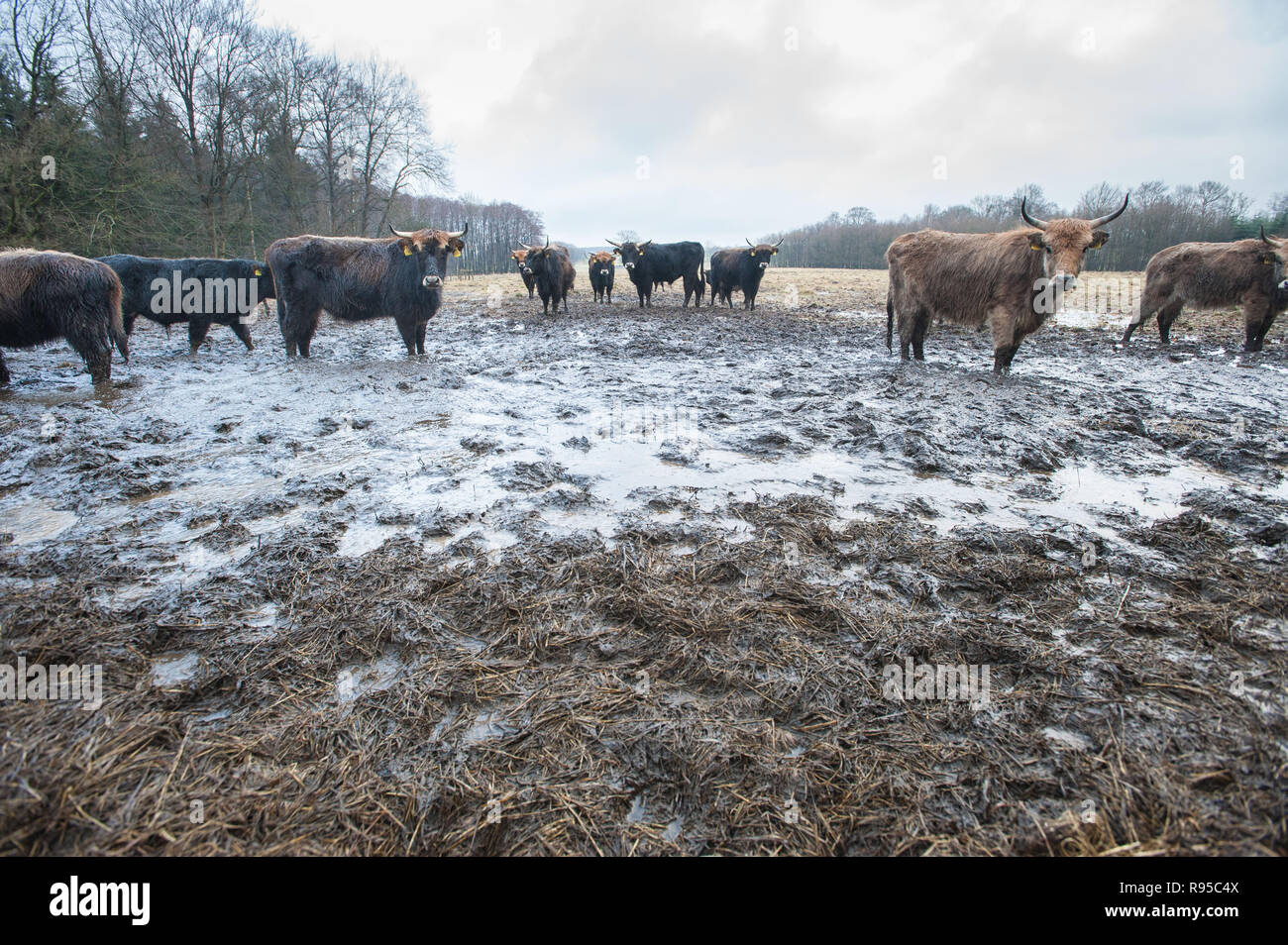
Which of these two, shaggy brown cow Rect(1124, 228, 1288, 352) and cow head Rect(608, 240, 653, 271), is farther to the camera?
cow head Rect(608, 240, 653, 271)

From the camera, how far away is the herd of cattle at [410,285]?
21.6 feet

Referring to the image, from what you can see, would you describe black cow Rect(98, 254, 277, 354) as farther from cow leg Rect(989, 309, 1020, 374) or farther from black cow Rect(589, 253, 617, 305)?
cow leg Rect(989, 309, 1020, 374)

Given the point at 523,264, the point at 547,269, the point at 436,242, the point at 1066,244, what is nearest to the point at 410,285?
the point at 436,242

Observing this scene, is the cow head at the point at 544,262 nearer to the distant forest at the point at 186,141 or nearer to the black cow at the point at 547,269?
the black cow at the point at 547,269

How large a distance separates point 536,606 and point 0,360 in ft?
29.7

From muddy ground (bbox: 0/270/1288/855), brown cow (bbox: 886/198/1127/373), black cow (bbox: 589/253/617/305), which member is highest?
black cow (bbox: 589/253/617/305)

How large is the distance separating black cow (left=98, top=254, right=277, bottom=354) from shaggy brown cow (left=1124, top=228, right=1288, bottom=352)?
17699mm

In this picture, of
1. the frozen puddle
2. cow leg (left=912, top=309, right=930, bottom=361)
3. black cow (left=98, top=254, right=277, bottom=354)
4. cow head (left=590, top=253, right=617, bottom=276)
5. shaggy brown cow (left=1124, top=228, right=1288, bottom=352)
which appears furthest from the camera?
cow head (left=590, top=253, right=617, bottom=276)

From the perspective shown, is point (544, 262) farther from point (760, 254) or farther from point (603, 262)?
point (760, 254)

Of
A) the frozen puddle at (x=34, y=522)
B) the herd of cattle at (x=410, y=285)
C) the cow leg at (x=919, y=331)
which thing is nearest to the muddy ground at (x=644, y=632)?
the frozen puddle at (x=34, y=522)

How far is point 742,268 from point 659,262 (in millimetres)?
2792

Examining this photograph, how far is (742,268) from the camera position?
17.2 metres

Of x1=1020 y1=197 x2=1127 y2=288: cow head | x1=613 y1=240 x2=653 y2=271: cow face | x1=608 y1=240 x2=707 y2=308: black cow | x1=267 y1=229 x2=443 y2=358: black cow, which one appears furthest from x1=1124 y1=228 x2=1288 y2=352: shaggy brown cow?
x1=267 y1=229 x2=443 y2=358: black cow

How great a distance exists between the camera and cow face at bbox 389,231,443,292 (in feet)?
28.8
